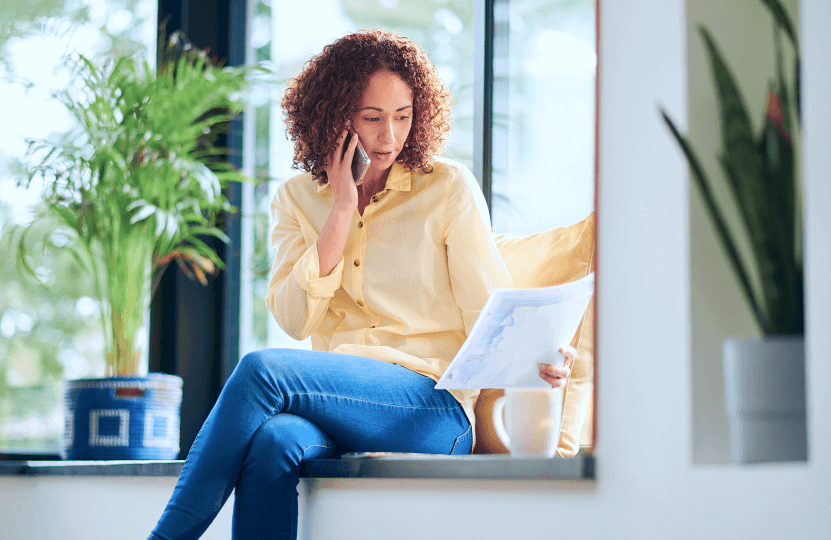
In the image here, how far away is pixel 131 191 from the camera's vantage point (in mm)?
2355

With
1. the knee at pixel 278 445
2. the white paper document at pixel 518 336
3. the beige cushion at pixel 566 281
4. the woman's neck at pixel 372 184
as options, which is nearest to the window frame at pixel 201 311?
the woman's neck at pixel 372 184

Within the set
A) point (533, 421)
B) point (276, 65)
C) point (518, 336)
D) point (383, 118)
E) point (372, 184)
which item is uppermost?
point (276, 65)

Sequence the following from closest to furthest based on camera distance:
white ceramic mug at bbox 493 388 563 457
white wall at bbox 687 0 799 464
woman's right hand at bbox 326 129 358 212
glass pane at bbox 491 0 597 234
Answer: white wall at bbox 687 0 799 464, white ceramic mug at bbox 493 388 563 457, woman's right hand at bbox 326 129 358 212, glass pane at bbox 491 0 597 234

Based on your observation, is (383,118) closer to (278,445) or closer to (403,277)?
(403,277)

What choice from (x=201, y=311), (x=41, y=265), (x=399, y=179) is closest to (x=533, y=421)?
(x=399, y=179)

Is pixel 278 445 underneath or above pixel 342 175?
underneath

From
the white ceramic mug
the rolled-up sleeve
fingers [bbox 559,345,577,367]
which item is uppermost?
the rolled-up sleeve

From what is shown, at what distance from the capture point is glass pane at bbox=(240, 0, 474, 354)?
2529 mm

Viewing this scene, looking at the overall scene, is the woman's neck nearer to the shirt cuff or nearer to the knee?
the shirt cuff

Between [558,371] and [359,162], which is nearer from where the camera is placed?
[558,371]

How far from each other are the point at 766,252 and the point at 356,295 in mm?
1032

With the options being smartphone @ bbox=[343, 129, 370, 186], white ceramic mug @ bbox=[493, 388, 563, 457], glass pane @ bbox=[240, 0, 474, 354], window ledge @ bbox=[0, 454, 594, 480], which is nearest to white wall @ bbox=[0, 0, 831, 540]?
window ledge @ bbox=[0, 454, 594, 480]

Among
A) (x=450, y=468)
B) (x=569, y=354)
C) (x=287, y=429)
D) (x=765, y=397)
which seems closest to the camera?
(x=765, y=397)

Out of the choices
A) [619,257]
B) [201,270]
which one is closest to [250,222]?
[201,270]
